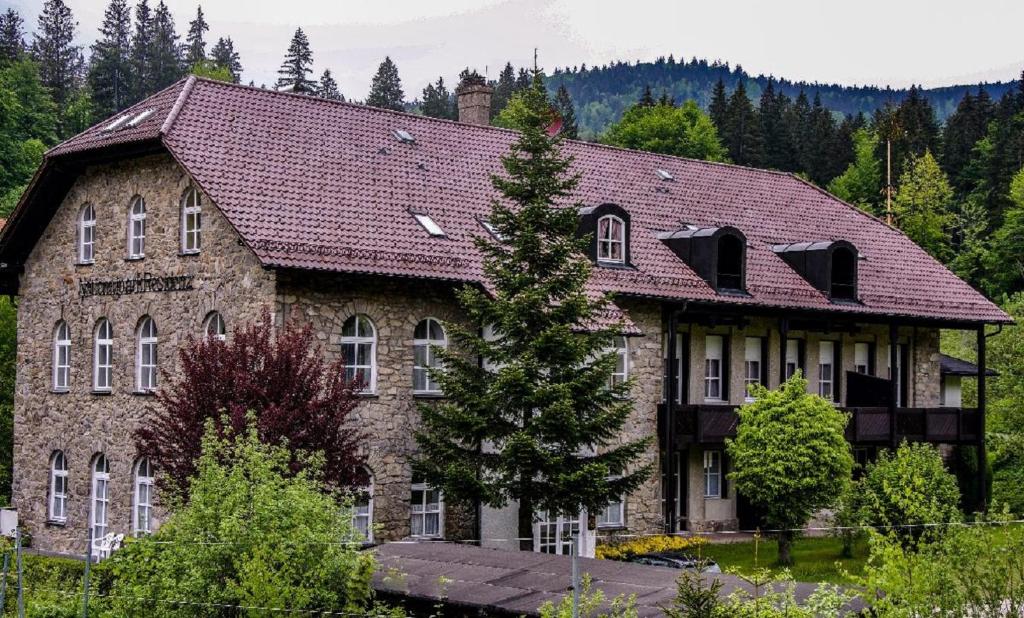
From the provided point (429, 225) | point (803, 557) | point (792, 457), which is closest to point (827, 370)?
point (803, 557)

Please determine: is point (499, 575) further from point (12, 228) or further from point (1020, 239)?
point (1020, 239)

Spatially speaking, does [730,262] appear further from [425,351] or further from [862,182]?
[862,182]

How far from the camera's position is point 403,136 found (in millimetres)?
32938

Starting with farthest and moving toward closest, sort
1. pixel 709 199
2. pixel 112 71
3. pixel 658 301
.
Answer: pixel 112 71
pixel 709 199
pixel 658 301

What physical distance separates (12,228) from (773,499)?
59.1 feet

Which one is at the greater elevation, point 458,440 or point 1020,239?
point 1020,239

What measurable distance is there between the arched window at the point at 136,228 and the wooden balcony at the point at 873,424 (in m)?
12.0

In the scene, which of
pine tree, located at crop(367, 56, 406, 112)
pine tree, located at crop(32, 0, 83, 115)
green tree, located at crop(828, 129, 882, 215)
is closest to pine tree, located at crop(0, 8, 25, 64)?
pine tree, located at crop(32, 0, 83, 115)

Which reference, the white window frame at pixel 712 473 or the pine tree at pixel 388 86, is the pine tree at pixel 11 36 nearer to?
the pine tree at pixel 388 86

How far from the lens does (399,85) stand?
125750 millimetres

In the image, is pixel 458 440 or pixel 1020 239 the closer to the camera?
pixel 458 440

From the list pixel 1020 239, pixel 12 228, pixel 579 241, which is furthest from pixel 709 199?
pixel 1020 239

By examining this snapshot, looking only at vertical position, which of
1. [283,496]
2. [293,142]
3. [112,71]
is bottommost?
[283,496]

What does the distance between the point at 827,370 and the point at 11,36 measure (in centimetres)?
9865
